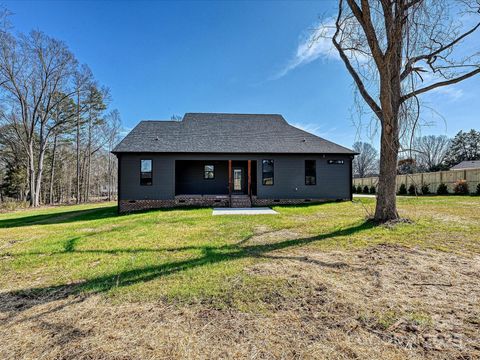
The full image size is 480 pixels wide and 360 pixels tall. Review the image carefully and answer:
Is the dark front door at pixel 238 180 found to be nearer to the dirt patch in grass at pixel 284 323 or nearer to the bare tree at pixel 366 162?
the dirt patch in grass at pixel 284 323

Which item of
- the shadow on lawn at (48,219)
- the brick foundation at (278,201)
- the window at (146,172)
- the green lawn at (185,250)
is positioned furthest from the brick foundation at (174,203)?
the green lawn at (185,250)

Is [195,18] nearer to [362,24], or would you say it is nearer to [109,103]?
[362,24]

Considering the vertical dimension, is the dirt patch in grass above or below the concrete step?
below

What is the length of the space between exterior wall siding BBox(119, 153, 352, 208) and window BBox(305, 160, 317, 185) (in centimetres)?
17

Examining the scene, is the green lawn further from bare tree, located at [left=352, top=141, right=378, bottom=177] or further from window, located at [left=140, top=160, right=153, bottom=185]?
bare tree, located at [left=352, top=141, right=378, bottom=177]

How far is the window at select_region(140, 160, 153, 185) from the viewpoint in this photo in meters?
12.4

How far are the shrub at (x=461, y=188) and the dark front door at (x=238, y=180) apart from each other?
16.2m

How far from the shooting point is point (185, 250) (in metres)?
4.74

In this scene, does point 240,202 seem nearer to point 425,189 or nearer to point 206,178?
point 206,178

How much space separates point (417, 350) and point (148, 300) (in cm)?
265

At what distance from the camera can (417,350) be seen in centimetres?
186

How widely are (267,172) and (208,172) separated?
403 centimetres

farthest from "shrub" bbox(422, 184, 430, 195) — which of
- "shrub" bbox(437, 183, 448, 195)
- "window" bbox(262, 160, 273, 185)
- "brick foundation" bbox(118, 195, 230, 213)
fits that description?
"brick foundation" bbox(118, 195, 230, 213)

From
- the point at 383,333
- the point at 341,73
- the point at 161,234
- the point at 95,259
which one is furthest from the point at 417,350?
the point at 341,73
